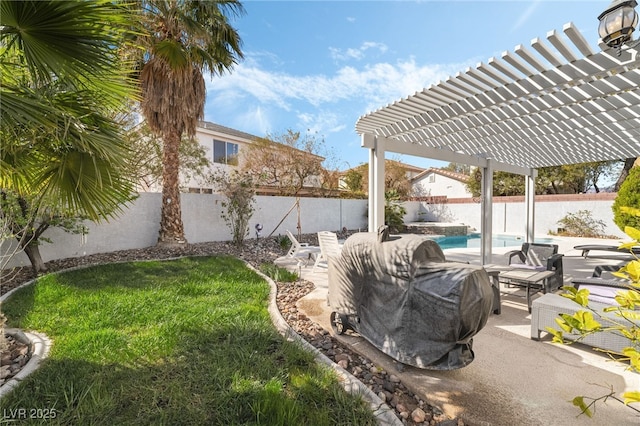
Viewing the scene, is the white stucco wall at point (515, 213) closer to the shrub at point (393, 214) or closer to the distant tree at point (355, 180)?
the distant tree at point (355, 180)

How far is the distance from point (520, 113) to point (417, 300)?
4917mm

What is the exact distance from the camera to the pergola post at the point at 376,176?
6.31 metres

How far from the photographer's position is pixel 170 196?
10203 millimetres

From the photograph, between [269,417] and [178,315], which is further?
[178,315]

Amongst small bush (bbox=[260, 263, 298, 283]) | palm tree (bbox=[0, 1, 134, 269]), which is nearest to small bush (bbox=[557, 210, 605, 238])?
small bush (bbox=[260, 263, 298, 283])

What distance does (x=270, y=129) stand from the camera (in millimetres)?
20266

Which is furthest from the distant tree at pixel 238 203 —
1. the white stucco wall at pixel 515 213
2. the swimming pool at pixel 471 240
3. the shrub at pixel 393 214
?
the white stucco wall at pixel 515 213

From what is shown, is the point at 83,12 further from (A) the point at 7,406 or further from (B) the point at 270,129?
(B) the point at 270,129

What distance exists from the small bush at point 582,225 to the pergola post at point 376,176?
1818cm

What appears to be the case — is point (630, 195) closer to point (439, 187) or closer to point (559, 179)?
point (559, 179)

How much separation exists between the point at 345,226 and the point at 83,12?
1708cm

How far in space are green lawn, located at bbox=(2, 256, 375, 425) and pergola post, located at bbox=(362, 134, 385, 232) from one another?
2.85 m

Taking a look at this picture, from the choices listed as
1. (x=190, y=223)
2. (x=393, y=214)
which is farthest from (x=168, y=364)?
(x=393, y=214)

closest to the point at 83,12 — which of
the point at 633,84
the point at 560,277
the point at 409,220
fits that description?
the point at 633,84
